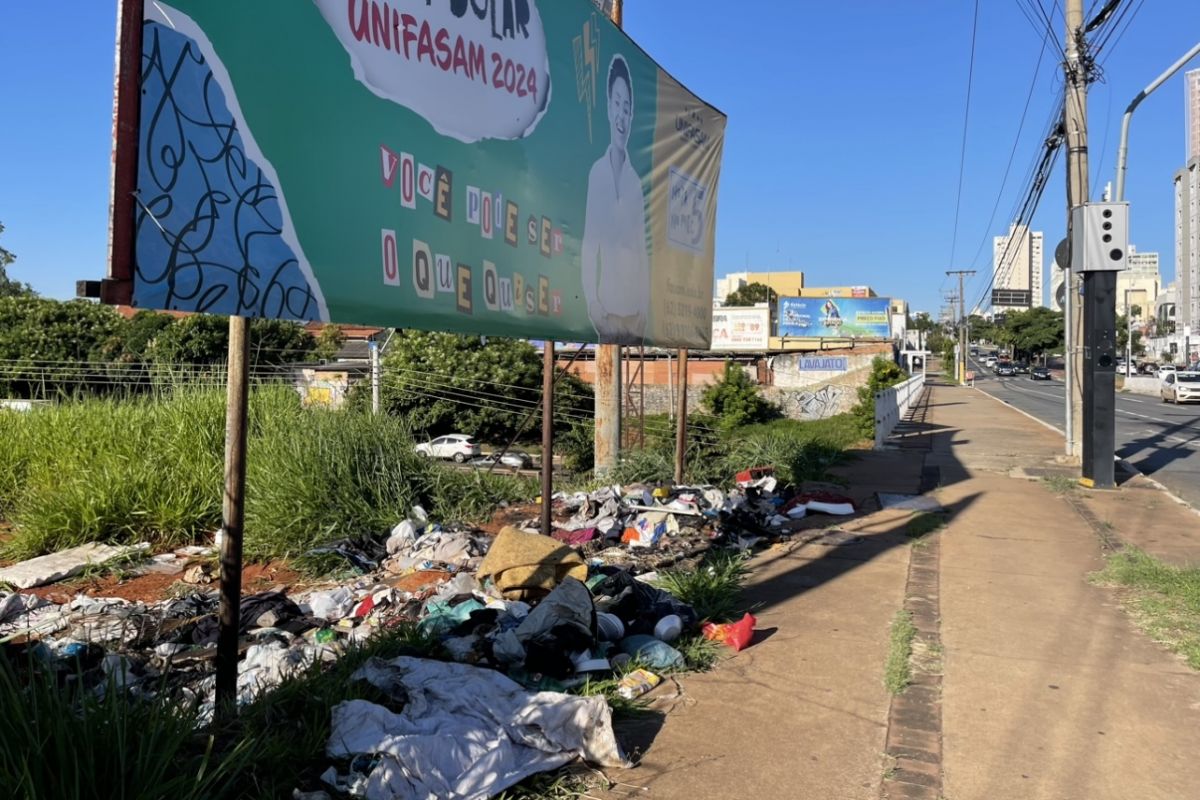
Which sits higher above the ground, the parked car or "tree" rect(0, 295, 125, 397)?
"tree" rect(0, 295, 125, 397)

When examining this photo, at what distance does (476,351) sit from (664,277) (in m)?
22.1

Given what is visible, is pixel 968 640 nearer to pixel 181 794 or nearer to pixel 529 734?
pixel 529 734

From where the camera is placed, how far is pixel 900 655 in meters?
5.22

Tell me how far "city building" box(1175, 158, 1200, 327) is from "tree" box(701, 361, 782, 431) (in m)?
96.4

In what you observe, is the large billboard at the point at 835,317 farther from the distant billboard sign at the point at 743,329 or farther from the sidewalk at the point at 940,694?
the sidewalk at the point at 940,694

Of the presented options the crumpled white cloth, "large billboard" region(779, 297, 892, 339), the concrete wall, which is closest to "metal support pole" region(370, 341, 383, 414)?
the crumpled white cloth

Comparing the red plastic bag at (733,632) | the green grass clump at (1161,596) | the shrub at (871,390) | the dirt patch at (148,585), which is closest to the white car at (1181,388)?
the shrub at (871,390)

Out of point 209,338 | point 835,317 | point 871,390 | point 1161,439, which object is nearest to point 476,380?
point 209,338

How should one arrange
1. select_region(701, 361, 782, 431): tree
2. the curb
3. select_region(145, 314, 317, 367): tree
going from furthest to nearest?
select_region(701, 361, 782, 431): tree → select_region(145, 314, 317, 367): tree → the curb

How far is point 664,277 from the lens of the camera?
29.9 ft

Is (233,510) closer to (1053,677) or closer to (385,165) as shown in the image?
(385,165)

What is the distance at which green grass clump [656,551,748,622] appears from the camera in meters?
5.93

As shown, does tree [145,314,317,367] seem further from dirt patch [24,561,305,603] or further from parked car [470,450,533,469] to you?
dirt patch [24,561,305,603]

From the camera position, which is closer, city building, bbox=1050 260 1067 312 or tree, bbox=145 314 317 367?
city building, bbox=1050 260 1067 312
